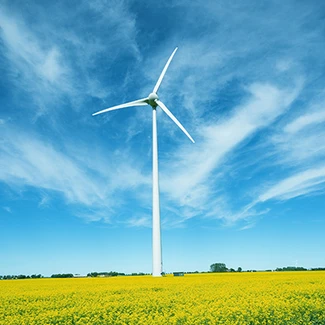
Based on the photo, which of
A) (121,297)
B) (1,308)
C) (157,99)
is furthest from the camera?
(157,99)

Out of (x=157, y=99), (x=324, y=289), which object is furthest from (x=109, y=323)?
(x=157, y=99)

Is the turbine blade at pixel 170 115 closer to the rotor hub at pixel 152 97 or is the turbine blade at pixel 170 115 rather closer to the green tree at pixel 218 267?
the rotor hub at pixel 152 97

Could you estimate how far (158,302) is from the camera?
16453mm

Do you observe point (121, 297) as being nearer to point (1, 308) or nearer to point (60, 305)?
point (60, 305)

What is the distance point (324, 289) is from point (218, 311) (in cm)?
Answer: 1130

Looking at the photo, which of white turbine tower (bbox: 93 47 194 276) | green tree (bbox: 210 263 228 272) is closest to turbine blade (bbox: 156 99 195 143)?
white turbine tower (bbox: 93 47 194 276)

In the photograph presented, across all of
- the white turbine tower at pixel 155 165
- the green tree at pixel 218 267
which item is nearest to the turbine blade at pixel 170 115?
the white turbine tower at pixel 155 165

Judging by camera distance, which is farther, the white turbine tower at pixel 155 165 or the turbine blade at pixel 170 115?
the turbine blade at pixel 170 115

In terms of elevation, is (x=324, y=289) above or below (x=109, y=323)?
above

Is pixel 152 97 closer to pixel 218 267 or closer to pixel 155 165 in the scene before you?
pixel 155 165

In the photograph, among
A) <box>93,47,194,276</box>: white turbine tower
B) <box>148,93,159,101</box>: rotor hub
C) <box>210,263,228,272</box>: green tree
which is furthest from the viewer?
<box>210,263,228,272</box>: green tree

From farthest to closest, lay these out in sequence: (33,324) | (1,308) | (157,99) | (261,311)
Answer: (157,99)
(1,308)
(261,311)
(33,324)

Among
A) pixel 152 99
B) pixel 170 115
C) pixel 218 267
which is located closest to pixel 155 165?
pixel 170 115

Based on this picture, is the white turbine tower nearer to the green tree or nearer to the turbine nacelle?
the turbine nacelle
